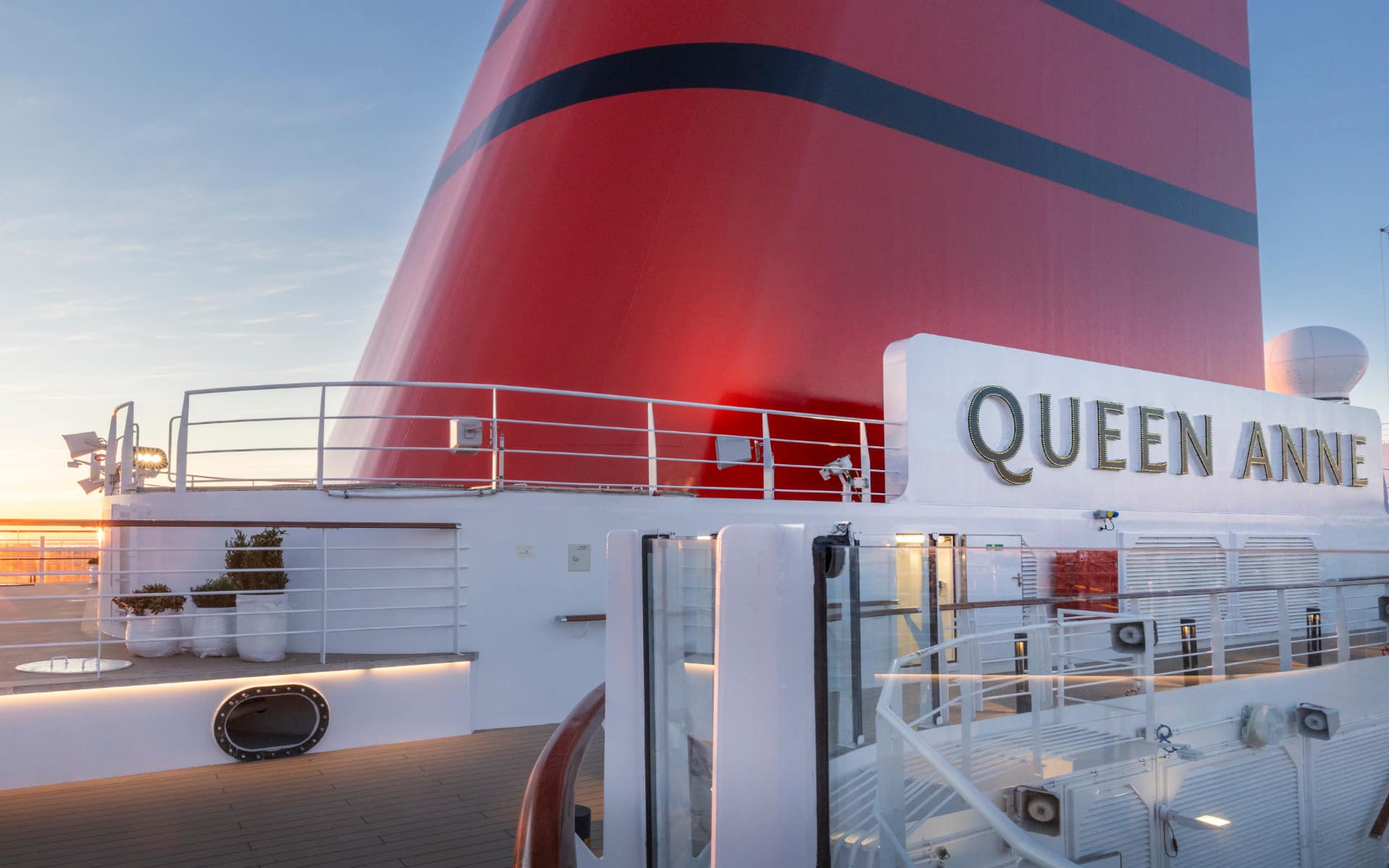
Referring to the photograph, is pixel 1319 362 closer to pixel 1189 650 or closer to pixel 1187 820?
pixel 1189 650

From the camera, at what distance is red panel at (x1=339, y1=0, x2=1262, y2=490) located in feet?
20.4

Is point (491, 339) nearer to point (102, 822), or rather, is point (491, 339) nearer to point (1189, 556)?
Answer: point (102, 822)

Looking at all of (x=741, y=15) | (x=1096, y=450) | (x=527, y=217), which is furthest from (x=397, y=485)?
(x=1096, y=450)

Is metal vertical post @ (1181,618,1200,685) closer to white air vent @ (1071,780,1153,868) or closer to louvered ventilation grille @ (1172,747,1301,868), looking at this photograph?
louvered ventilation grille @ (1172,747,1301,868)

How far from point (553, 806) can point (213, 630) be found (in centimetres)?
359

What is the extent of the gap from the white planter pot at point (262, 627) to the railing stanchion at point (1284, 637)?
13.5 feet

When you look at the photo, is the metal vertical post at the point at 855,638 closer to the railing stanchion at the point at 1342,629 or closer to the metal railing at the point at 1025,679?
the metal railing at the point at 1025,679

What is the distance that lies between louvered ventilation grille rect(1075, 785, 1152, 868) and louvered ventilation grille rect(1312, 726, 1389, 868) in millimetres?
1032

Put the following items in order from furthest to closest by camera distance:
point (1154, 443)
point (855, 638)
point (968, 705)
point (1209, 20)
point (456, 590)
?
point (1209, 20)
point (1154, 443)
point (456, 590)
point (968, 705)
point (855, 638)

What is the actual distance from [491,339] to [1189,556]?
5.08 metres

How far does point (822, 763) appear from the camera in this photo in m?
1.47

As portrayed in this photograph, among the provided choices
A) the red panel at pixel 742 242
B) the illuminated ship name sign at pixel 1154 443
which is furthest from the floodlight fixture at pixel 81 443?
the illuminated ship name sign at pixel 1154 443

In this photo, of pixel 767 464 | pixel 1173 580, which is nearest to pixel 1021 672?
pixel 1173 580

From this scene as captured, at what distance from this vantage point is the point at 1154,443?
25.6ft
